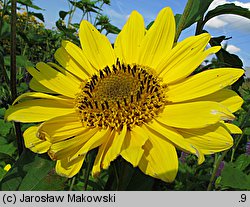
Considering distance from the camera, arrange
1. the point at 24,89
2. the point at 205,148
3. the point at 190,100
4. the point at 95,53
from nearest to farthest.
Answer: the point at 205,148 → the point at 190,100 → the point at 95,53 → the point at 24,89

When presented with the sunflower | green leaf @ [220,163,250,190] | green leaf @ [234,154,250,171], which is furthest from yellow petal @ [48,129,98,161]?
green leaf @ [234,154,250,171]

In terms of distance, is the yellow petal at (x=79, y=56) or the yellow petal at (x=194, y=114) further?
the yellow petal at (x=79, y=56)

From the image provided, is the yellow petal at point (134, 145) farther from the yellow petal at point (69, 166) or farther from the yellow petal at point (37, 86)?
the yellow petal at point (37, 86)

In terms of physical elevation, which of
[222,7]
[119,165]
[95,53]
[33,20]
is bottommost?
[33,20]

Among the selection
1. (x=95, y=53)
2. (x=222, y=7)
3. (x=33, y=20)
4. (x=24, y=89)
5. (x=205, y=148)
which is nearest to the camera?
(x=205, y=148)

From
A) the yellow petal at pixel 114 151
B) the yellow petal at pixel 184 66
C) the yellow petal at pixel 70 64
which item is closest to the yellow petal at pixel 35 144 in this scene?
the yellow petal at pixel 114 151
